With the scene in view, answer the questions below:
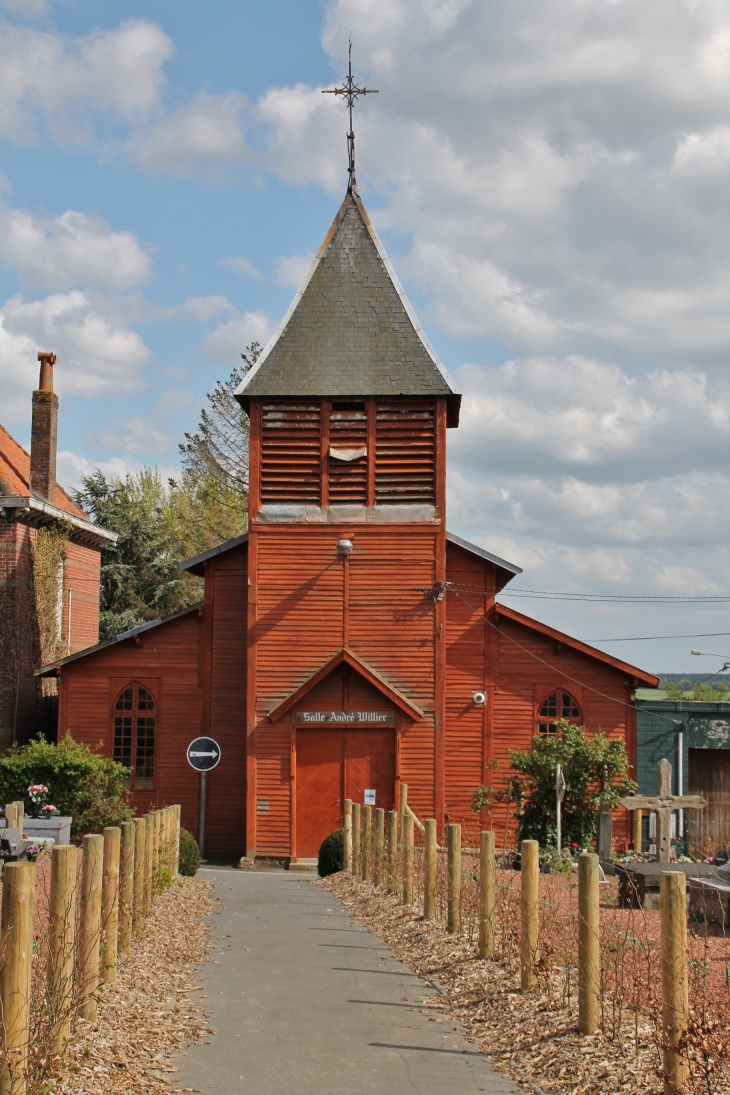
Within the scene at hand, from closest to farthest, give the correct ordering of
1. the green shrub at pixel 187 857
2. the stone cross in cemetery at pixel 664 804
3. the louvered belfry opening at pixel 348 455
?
the green shrub at pixel 187 857 → the stone cross in cemetery at pixel 664 804 → the louvered belfry opening at pixel 348 455

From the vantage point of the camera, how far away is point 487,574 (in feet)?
83.3

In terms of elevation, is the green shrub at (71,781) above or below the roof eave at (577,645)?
below

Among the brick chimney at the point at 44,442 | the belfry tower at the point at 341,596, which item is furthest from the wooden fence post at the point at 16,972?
the brick chimney at the point at 44,442

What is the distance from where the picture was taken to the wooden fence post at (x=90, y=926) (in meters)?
7.51

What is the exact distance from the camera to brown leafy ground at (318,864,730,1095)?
21.6ft

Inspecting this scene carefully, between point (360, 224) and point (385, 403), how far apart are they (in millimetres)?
4813

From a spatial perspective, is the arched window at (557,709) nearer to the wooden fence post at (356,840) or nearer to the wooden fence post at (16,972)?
the wooden fence post at (356,840)

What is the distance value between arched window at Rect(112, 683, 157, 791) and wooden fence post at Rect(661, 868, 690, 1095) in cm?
2050

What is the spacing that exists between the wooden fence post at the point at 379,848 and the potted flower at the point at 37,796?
708 centimetres

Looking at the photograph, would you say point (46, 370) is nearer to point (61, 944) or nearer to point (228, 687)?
point (228, 687)

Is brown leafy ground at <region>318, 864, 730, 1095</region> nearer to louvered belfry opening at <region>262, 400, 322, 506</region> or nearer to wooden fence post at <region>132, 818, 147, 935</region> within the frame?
wooden fence post at <region>132, 818, 147, 935</region>

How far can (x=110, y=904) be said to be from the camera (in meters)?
8.93

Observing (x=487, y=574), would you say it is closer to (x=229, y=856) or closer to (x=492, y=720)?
(x=492, y=720)

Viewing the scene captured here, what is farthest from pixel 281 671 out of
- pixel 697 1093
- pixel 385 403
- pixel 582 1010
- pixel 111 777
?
pixel 697 1093
